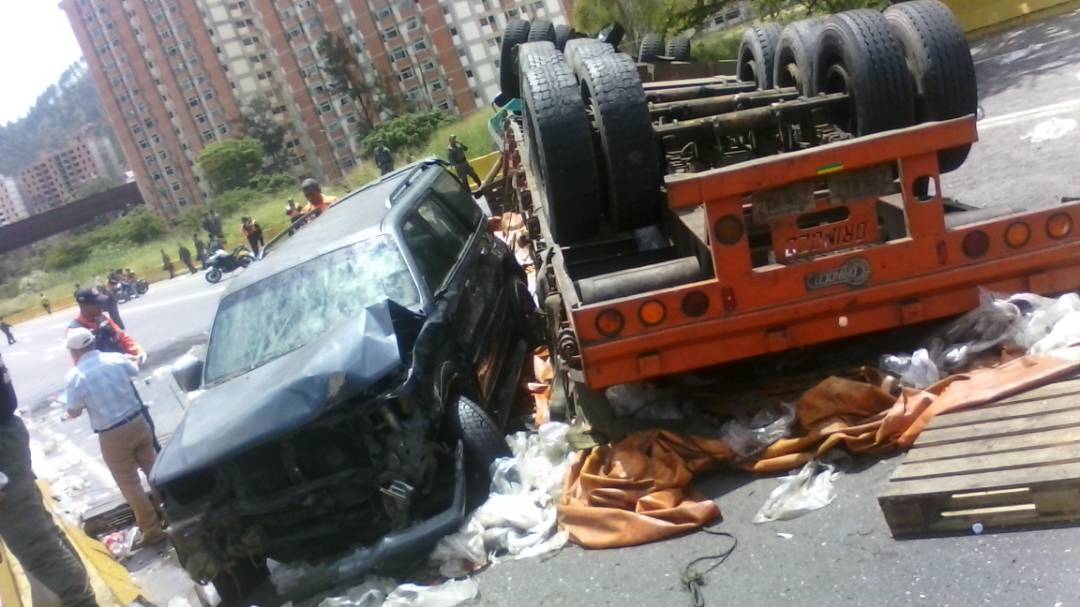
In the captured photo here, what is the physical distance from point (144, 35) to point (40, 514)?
10860 cm

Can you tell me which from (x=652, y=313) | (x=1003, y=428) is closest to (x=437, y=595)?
(x=652, y=313)

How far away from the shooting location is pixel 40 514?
4496 millimetres

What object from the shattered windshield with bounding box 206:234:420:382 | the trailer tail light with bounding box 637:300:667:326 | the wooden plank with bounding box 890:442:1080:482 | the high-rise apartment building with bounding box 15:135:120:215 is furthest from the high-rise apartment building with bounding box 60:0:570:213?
the wooden plank with bounding box 890:442:1080:482

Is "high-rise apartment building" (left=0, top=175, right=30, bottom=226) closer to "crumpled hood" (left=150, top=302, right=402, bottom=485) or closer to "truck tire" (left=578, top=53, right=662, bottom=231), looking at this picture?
"crumpled hood" (left=150, top=302, right=402, bottom=485)

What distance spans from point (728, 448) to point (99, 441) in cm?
489

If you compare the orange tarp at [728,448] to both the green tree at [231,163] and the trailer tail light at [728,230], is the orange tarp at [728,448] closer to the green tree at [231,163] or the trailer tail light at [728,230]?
the trailer tail light at [728,230]

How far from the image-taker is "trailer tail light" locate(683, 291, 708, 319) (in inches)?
160

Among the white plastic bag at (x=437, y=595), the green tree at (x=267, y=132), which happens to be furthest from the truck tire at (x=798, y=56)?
the green tree at (x=267, y=132)

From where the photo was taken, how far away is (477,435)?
4703 millimetres

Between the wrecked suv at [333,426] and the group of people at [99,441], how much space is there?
0.60 meters

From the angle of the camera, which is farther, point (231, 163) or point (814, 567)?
point (231, 163)

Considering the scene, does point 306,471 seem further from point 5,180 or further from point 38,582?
point 5,180

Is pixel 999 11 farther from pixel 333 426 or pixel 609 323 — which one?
pixel 333 426

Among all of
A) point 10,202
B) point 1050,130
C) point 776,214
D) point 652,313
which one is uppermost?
point 10,202
